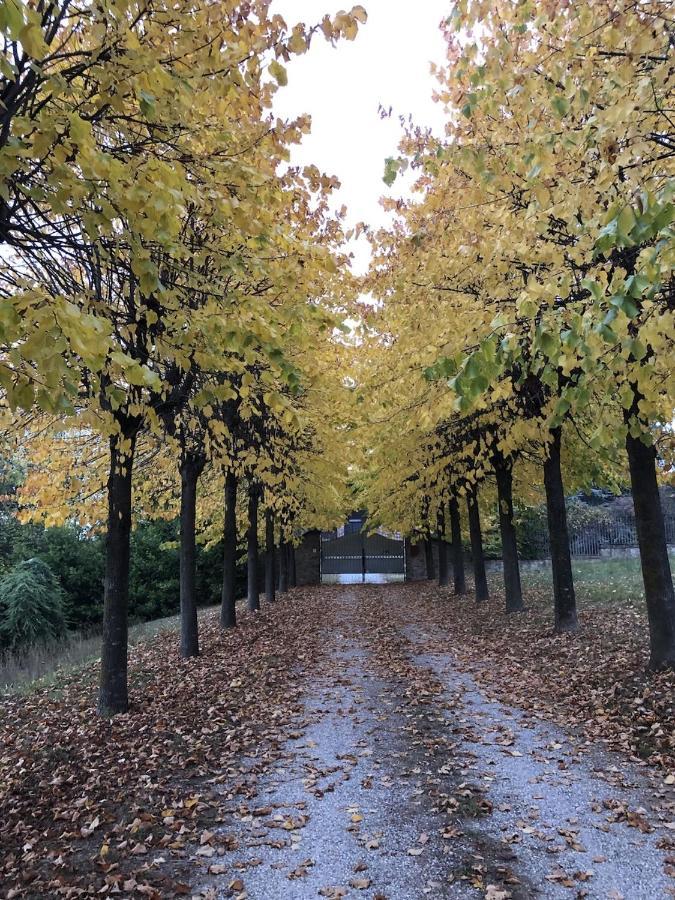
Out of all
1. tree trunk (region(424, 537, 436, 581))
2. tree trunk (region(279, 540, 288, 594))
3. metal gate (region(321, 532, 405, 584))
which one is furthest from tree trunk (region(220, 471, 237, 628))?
metal gate (region(321, 532, 405, 584))

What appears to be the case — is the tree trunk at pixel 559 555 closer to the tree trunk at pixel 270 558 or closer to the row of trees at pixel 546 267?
the row of trees at pixel 546 267

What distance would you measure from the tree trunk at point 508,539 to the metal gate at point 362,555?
896 inches

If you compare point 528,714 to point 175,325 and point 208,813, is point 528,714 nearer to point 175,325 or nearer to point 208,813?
point 208,813

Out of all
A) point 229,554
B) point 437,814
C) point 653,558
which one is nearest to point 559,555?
point 653,558

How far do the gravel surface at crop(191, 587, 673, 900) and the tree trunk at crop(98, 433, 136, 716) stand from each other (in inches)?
88.7

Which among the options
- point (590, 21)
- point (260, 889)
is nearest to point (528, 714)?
point (260, 889)

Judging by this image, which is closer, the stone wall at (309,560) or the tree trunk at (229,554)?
the tree trunk at (229,554)

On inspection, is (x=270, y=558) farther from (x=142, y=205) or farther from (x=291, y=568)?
(x=142, y=205)

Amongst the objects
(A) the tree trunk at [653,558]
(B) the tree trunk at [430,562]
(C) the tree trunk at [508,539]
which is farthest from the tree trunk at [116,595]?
(B) the tree trunk at [430,562]

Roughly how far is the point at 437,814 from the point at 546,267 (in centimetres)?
520

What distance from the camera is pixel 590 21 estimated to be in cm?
438

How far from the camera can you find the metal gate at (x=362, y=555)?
3716cm

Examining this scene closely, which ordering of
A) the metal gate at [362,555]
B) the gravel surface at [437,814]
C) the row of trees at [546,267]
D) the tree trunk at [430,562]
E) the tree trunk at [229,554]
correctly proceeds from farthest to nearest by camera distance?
the metal gate at [362,555]
the tree trunk at [430,562]
the tree trunk at [229,554]
the row of trees at [546,267]
the gravel surface at [437,814]

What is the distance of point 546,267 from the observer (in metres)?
6.61
